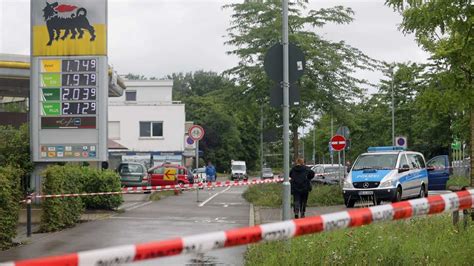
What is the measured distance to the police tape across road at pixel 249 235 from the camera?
12.5 feet

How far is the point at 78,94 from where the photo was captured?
19453 millimetres

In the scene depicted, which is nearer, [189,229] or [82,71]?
[189,229]

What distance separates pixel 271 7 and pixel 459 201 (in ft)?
63.2

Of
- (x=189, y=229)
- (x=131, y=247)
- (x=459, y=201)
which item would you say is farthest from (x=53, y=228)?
(x=131, y=247)

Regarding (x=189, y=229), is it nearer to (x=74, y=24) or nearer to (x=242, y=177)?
(x=74, y=24)

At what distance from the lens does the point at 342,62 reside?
82.3 ft

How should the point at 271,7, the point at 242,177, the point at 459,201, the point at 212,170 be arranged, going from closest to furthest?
1. the point at 459,201
2. the point at 271,7
3. the point at 212,170
4. the point at 242,177

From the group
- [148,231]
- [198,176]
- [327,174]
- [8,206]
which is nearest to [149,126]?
[198,176]

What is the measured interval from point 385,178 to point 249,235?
1661 cm

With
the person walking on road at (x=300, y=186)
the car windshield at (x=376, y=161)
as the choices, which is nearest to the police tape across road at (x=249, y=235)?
the person walking on road at (x=300, y=186)

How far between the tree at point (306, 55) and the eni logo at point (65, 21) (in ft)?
22.8

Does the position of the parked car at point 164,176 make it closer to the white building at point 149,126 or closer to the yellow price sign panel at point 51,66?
the yellow price sign panel at point 51,66

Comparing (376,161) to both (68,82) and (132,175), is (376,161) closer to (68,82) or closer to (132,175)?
(68,82)

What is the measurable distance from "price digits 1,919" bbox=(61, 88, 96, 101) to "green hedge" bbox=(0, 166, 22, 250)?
679 centimetres
